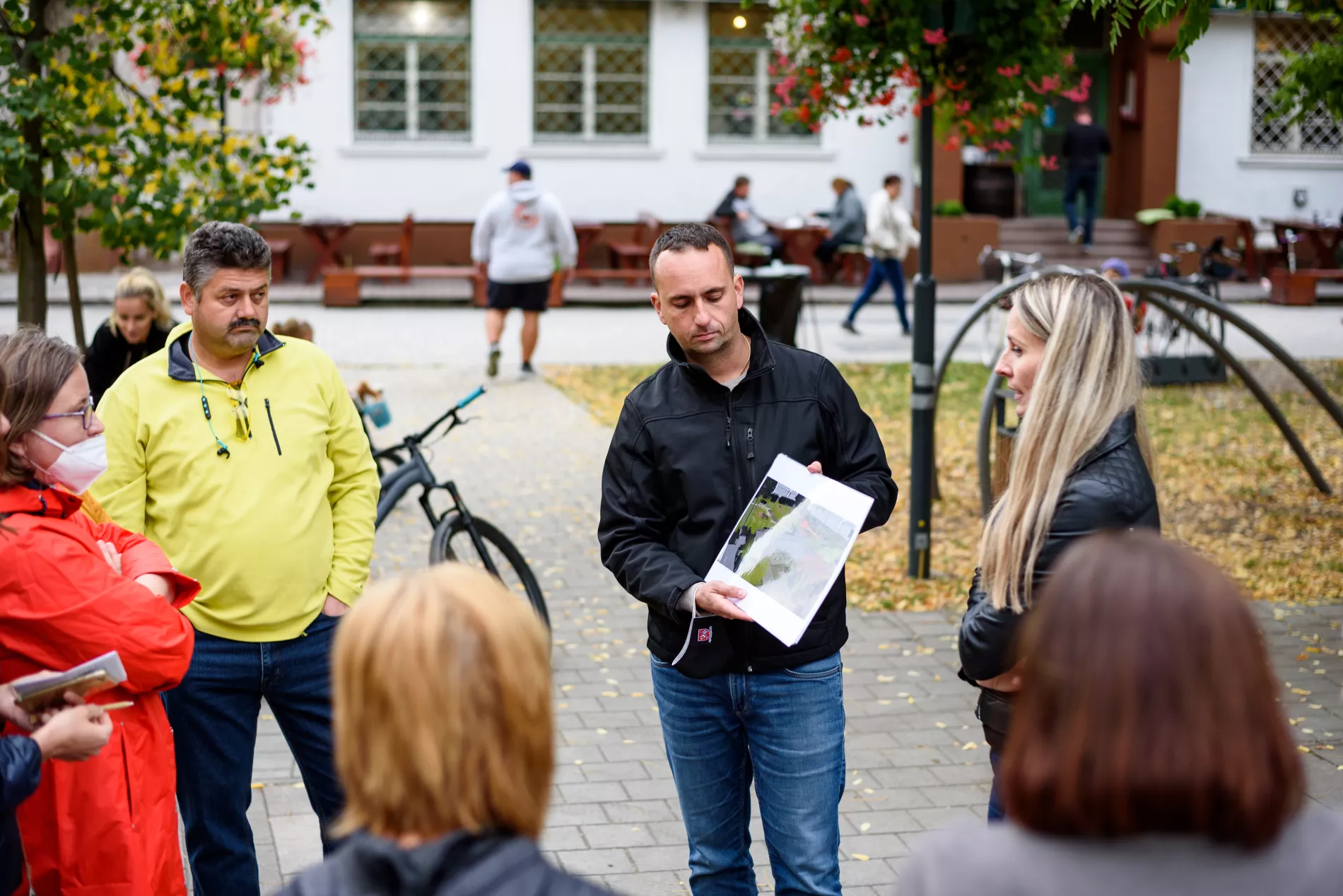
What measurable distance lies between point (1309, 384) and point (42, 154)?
658cm

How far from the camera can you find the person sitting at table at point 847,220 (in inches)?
856

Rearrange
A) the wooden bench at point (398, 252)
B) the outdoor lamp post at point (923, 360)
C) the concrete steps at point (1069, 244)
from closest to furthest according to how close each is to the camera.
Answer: the outdoor lamp post at point (923, 360) < the wooden bench at point (398, 252) < the concrete steps at point (1069, 244)

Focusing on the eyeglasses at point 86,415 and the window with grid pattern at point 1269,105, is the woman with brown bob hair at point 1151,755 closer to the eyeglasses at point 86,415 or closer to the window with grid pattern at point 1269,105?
the eyeglasses at point 86,415

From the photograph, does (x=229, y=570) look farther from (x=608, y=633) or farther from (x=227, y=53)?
(x=227, y=53)

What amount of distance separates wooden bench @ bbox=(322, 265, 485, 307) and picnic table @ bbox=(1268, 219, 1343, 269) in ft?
40.1

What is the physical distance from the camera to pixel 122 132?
24.8 ft

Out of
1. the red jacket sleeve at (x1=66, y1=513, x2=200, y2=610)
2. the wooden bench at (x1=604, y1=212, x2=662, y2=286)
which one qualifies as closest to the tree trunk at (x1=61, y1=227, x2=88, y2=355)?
the red jacket sleeve at (x1=66, y1=513, x2=200, y2=610)

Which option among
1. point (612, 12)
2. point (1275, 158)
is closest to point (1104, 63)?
point (1275, 158)

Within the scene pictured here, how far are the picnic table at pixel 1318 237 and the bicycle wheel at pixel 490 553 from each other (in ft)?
64.7

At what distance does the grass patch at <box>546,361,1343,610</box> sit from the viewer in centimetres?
825

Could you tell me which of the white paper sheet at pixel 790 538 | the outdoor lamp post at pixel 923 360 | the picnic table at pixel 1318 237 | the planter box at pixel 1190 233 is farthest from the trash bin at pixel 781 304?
the planter box at pixel 1190 233

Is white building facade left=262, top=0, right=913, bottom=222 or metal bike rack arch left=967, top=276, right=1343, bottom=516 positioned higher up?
white building facade left=262, top=0, right=913, bottom=222

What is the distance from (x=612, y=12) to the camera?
24.8m

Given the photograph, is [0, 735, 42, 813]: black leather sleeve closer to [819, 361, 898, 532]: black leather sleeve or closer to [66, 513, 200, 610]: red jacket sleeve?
[66, 513, 200, 610]: red jacket sleeve
